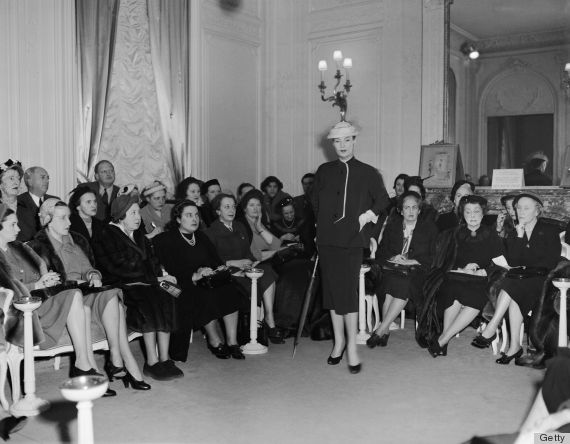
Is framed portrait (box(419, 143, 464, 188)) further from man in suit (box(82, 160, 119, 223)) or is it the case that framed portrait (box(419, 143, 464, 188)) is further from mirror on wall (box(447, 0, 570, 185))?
man in suit (box(82, 160, 119, 223))

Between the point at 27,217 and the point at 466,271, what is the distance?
3381mm

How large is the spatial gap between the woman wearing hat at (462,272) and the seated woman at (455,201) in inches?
34.4

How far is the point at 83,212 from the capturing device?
15.6 feet

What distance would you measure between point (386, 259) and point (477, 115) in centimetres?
288

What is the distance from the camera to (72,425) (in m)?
3.48

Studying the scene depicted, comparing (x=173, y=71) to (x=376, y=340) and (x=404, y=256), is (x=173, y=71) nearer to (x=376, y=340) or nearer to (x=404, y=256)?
(x=404, y=256)

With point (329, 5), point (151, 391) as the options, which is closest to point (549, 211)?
point (329, 5)

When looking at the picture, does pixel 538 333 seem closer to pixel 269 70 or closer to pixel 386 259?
pixel 386 259

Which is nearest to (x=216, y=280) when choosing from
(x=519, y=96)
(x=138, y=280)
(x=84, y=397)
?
(x=138, y=280)

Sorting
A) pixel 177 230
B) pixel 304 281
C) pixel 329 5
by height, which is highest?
pixel 329 5

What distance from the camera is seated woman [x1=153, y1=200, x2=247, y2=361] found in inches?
185

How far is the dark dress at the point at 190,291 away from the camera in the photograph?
465cm

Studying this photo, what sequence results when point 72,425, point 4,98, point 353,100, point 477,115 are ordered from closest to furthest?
point 72,425, point 4,98, point 477,115, point 353,100

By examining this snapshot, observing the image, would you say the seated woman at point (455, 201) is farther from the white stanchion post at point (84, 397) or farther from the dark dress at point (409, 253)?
the white stanchion post at point (84, 397)
